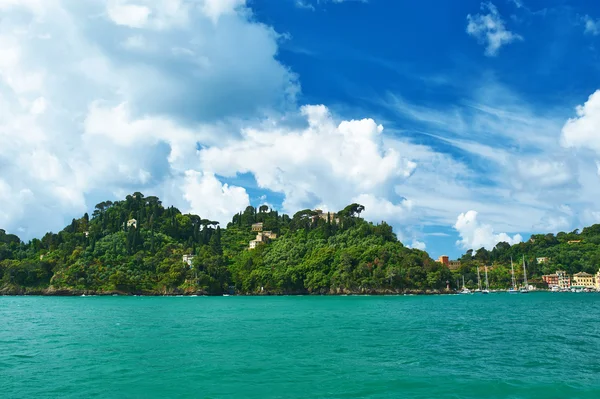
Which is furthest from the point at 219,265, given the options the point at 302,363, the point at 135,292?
the point at 302,363

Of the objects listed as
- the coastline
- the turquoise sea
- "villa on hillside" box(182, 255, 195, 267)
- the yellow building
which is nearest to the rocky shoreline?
the coastline

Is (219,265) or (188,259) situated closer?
(219,265)

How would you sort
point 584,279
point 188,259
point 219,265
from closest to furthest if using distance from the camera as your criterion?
point 219,265 < point 188,259 < point 584,279

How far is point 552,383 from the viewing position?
2097 cm

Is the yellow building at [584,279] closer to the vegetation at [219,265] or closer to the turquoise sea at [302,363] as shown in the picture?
the vegetation at [219,265]

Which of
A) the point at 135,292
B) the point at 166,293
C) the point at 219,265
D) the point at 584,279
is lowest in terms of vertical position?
the point at 166,293

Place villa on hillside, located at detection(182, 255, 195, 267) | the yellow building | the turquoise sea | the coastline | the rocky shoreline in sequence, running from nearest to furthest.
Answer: the turquoise sea
the coastline
the rocky shoreline
villa on hillside, located at detection(182, 255, 195, 267)
the yellow building

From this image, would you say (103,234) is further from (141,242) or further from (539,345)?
(539,345)

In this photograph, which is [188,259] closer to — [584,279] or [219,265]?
[219,265]

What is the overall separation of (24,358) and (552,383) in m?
28.7

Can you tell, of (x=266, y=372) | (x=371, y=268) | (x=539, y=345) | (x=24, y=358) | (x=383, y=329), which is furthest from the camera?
(x=371, y=268)

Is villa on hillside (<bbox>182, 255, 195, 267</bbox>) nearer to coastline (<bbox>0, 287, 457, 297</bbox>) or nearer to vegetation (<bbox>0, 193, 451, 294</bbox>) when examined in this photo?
vegetation (<bbox>0, 193, 451, 294</bbox>)

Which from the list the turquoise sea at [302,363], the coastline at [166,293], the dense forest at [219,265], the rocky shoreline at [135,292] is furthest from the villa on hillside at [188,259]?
the turquoise sea at [302,363]

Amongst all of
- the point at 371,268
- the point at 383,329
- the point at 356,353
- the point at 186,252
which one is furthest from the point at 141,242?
the point at 356,353
